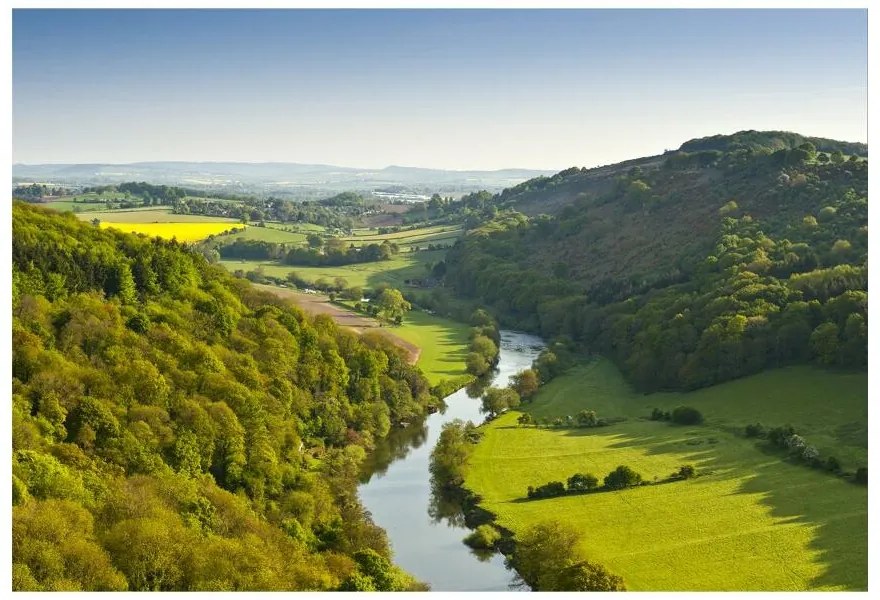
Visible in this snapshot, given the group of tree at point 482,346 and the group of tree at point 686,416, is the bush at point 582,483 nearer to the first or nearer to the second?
the group of tree at point 686,416

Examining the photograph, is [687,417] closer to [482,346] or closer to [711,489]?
[711,489]

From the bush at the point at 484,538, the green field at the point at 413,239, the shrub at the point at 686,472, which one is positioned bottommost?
the bush at the point at 484,538

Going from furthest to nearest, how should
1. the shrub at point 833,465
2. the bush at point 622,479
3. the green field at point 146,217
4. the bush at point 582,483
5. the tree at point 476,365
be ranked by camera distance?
the green field at point 146,217 → the tree at point 476,365 → the bush at point 582,483 → the bush at point 622,479 → the shrub at point 833,465

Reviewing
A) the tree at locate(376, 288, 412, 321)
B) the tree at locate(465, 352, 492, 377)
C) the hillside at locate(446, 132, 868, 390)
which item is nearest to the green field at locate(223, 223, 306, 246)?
the hillside at locate(446, 132, 868, 390)

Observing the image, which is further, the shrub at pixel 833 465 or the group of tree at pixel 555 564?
the shrub at pixel 833 465

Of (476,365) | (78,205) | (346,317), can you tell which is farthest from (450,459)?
(78,205)

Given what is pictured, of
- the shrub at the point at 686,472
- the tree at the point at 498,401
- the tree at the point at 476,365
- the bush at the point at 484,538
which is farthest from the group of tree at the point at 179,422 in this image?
the shrub at the point at 686,472
